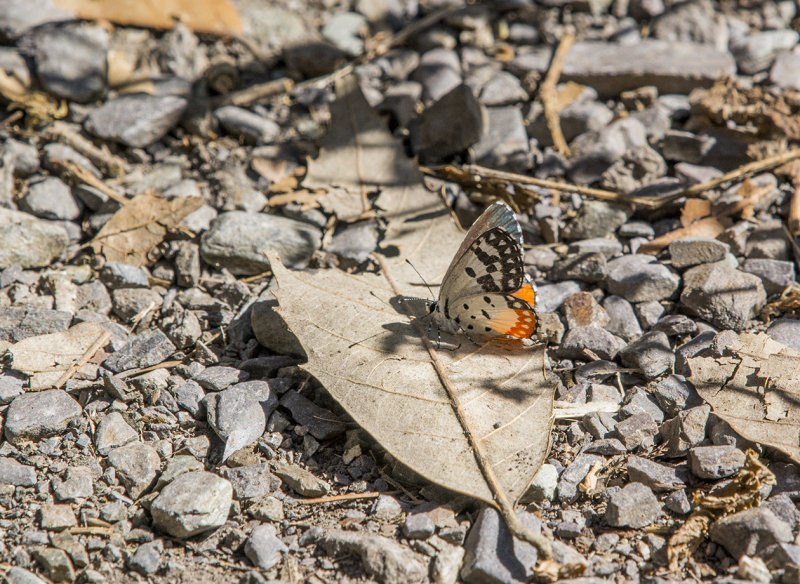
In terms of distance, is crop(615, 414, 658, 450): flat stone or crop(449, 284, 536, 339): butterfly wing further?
crop(449, 284, 536, 339): butterfly wing

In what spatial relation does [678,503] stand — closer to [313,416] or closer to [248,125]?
[313,416]

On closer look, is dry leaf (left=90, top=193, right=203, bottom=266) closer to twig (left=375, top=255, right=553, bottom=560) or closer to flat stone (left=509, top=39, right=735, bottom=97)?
twig (left=375, top=255, right=553, bottom=560)

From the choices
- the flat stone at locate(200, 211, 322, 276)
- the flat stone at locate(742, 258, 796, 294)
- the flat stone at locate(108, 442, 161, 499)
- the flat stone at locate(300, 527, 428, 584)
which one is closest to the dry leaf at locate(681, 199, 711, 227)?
the flat stone at locate(742, 258, 796, 294)

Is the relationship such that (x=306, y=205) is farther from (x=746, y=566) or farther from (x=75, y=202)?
(x=746, y=566)

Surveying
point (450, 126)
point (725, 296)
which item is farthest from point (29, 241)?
point (725, 296)

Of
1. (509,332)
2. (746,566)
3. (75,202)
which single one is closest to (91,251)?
(75,202)
